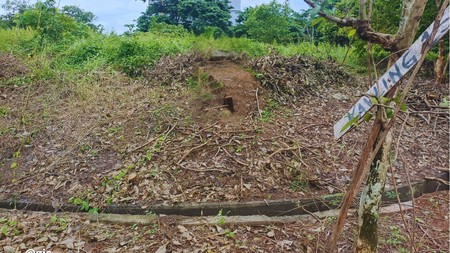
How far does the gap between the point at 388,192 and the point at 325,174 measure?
520mm

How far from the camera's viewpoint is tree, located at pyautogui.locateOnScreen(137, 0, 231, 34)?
9.70m

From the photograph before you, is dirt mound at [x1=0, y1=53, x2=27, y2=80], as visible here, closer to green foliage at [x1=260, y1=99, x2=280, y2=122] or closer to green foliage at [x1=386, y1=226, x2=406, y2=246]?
green foliage at [x1=260, y1=99, x2=280, y2=122]

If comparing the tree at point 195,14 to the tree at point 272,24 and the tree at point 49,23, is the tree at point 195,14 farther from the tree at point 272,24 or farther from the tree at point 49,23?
the tree at point 49,23

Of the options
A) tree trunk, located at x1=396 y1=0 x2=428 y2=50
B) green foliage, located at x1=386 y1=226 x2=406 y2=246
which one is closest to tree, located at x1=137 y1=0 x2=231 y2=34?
green foliage, located at x1=386 y1=226 x2=406 y2=246

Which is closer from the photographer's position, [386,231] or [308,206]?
[386,231]

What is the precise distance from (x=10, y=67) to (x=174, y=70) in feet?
8.62

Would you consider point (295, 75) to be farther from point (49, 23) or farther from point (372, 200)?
point (49, 23)

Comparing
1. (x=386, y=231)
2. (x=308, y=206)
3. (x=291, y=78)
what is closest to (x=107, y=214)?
(x=308, y=206)

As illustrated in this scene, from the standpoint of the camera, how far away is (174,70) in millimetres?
4250

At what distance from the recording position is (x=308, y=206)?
8.17 ft

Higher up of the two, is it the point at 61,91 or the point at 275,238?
the point at 61,91

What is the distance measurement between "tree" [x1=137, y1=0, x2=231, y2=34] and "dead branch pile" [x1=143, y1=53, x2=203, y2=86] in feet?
17.3

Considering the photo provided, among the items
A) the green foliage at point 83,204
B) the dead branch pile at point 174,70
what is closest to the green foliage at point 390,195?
the green foliage at point 83,204

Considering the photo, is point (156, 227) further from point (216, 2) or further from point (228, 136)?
point (216, 2)
